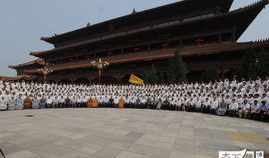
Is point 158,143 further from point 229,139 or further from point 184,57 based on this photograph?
point 184,57

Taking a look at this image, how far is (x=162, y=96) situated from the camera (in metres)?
15.8

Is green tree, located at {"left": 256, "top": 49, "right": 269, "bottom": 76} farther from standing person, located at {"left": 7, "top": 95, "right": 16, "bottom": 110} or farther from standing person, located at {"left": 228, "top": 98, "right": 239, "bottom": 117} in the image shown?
standing person, located at {"left": 7, "top": 95, "right": 16, "bottom": 110}

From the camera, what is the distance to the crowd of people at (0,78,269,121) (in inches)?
445

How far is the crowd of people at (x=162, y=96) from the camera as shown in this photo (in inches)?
445

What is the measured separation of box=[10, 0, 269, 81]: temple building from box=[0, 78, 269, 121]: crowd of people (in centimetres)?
553

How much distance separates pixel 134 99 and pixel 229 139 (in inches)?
438

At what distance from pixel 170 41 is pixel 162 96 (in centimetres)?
1056

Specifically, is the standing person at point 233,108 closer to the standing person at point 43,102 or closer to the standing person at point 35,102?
the standing person at point 43,102

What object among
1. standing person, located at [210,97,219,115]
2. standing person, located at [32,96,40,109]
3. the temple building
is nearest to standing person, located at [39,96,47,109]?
standing person, located at [32,96,40,109]

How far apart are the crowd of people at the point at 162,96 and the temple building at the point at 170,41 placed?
18.1 feet

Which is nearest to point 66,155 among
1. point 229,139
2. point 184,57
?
point 229,139

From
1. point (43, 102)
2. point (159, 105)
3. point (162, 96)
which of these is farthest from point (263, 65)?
point (43, 102)

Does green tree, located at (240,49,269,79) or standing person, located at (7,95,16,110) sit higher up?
green tree, located at (240,49,269,79)

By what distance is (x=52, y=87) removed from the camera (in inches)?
661
